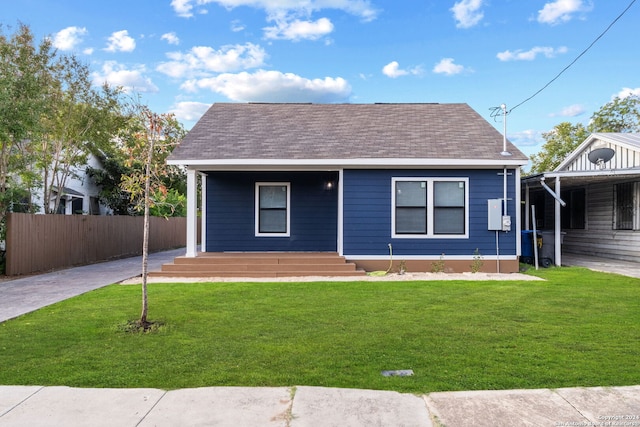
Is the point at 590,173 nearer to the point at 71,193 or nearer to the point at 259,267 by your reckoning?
the point at 259,267

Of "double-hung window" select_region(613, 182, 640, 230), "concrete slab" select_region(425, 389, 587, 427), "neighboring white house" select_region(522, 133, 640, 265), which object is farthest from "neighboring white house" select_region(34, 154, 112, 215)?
"double-hung window" select_region(613, 182, 640, 230)

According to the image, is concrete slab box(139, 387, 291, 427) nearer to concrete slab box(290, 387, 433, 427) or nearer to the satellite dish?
concrete slab box(290, 387, 433, 427)

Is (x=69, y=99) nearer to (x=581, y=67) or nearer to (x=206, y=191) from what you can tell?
(x=206, y=191)

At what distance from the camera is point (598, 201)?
13.7 metres

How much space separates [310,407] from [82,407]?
1.63 meters

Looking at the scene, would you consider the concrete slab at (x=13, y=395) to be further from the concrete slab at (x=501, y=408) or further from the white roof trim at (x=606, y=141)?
the white roof trim at (x=606, y=141)

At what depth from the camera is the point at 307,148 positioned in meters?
10.9

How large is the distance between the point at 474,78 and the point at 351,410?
15.5m

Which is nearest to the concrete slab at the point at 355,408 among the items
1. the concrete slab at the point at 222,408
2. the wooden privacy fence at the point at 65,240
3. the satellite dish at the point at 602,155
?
the concrete slab at the point at 222,408

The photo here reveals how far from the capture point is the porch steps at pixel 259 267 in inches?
387

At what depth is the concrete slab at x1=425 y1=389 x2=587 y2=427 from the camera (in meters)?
2.83

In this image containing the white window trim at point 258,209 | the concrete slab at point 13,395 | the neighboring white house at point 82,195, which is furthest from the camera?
the neighboring white house at point 82,195

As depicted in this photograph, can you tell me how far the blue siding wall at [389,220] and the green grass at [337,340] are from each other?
285 cm

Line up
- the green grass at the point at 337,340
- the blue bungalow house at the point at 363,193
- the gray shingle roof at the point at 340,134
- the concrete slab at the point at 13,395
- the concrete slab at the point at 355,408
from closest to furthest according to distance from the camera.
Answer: the concrete slab at the point at 355,408 < the concrete slab at the point at 13,395 < the green grass at the point at 337,340 < the blue bungalow house at the point at 363,193 < the gray shingle roof at the point at 340,134
